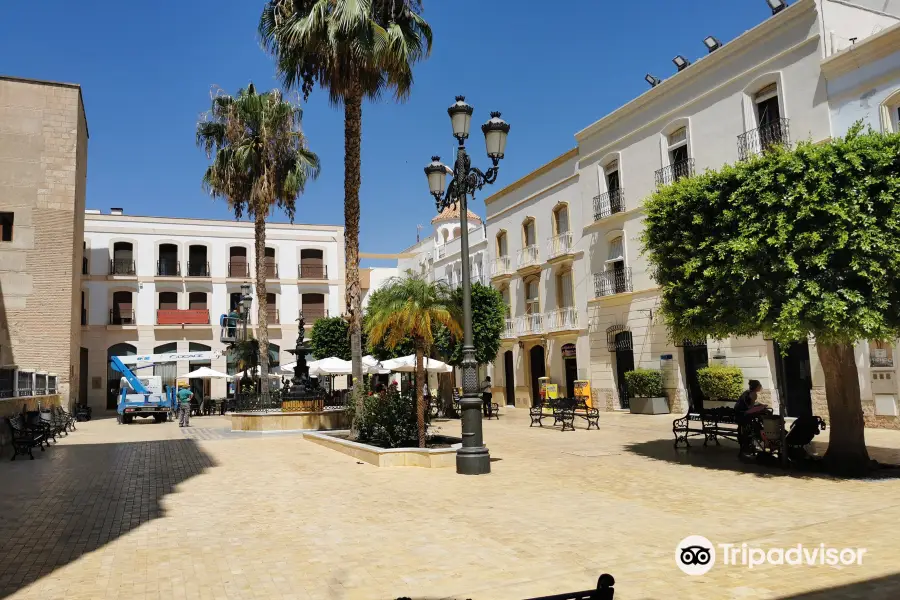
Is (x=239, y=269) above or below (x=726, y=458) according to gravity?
above

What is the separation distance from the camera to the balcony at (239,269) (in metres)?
41.8

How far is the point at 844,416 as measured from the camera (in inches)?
385

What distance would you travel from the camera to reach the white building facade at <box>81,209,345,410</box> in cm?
3869

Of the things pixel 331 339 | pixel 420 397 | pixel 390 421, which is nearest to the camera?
pixel 420 397

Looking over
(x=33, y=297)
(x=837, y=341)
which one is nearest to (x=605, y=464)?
(x=837, y=341)

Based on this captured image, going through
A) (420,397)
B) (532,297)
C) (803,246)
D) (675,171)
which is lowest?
(420,397)

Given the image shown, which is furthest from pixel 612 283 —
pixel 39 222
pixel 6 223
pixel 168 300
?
pixel 168 300

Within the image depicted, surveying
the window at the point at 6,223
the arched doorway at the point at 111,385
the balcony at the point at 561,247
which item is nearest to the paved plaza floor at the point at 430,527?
the balcony at the point at 561,247

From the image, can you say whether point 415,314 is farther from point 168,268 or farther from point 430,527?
point 168,268

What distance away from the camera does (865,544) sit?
573 centimetres

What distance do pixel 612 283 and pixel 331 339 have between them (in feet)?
52.9

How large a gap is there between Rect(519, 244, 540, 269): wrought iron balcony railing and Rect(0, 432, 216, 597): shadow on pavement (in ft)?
61.6

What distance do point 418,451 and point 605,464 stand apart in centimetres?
315

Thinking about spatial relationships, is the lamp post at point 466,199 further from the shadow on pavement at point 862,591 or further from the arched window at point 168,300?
the arched window at point 168,300
